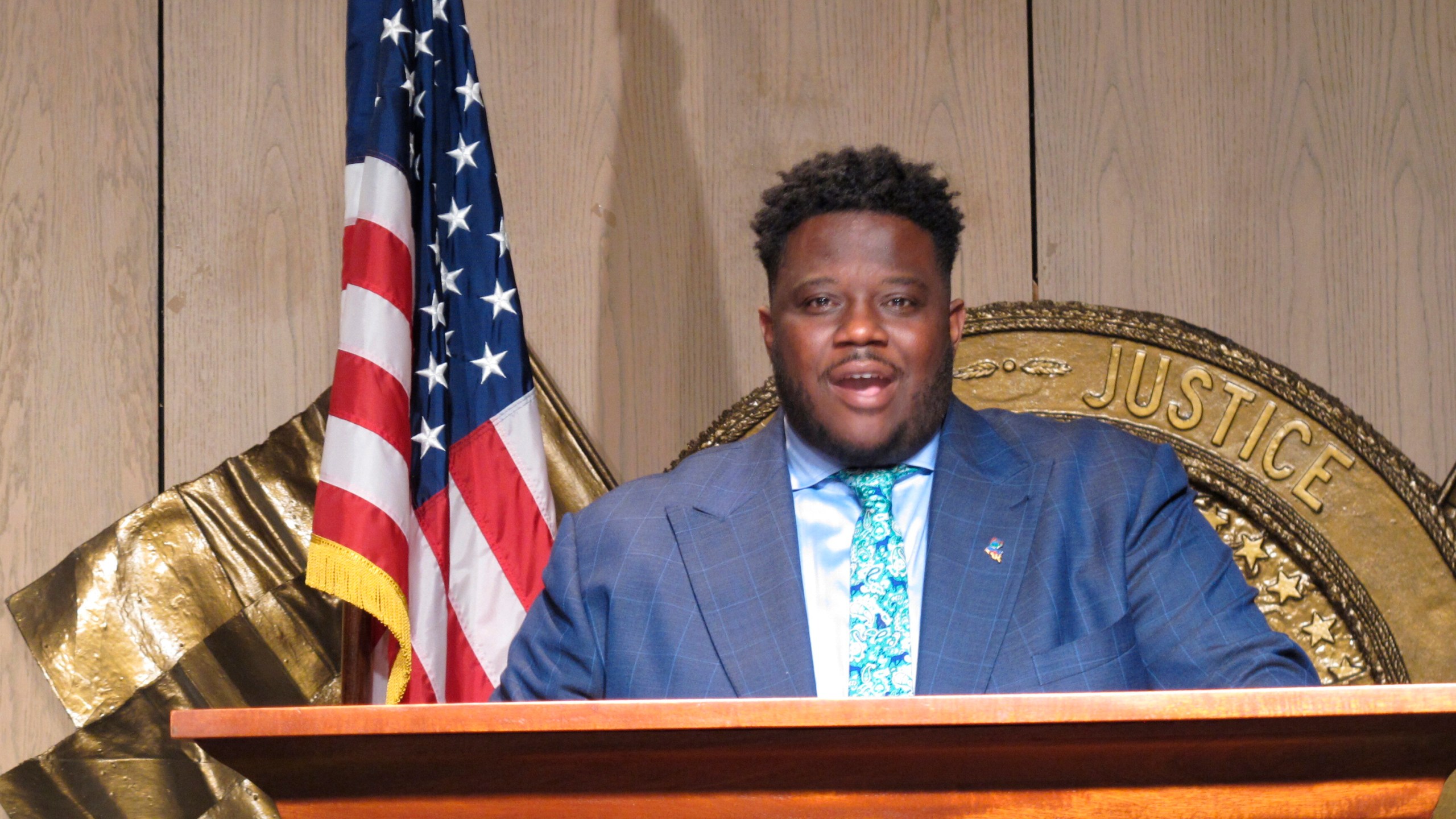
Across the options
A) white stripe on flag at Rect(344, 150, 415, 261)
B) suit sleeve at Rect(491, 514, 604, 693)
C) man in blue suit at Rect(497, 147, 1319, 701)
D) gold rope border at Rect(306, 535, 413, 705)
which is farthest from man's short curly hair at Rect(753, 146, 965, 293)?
gold rope border at Rect(306, 535, 413, 705)

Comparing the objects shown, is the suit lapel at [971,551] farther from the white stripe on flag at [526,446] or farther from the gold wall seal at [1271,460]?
the white stripe on flag at [526,446]

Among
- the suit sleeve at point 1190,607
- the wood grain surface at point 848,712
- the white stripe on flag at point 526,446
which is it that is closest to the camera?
the wood grain surface at point 848,712

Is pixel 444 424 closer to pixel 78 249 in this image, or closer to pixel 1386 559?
pixel 78 249

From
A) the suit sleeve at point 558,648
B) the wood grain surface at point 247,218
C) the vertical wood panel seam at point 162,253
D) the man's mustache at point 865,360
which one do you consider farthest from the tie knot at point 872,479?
the vertical wood panel seam at point 162,253

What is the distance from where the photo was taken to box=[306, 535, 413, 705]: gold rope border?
2.16m

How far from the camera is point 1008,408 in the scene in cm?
262

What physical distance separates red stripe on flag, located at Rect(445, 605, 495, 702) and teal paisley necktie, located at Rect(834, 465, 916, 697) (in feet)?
2.51

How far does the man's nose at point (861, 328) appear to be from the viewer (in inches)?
75.7

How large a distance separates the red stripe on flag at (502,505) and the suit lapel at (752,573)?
0.51 m

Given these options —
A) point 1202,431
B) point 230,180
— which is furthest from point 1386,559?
point 230,180

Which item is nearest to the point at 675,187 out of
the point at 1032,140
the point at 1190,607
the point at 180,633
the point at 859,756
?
the point at 1032,140

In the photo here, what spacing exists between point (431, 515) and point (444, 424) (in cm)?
15

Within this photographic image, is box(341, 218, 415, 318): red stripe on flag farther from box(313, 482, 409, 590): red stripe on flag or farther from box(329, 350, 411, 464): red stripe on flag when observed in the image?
box(313, 482, 409, 590): red stripe on flag

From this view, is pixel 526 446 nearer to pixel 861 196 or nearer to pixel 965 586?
pixel 861 196
